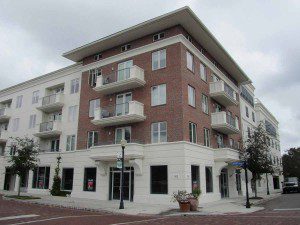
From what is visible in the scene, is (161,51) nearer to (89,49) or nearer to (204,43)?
(204,43)

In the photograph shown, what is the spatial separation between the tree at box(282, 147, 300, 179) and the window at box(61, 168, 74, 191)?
5493 cm

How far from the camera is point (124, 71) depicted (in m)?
26.8

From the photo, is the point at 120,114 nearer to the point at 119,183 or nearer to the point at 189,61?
the point at 119,183

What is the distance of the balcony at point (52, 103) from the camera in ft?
111

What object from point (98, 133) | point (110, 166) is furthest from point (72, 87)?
point (110, 166)

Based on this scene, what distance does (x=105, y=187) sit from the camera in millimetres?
26594

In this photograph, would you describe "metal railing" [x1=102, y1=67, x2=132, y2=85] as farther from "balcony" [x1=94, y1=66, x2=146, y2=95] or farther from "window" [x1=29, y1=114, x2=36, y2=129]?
"window" [x1=29, y1=114, x2=36, y2=129]

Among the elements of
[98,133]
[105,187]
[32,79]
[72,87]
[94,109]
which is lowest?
[105,187]

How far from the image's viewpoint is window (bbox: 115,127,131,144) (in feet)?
86.3

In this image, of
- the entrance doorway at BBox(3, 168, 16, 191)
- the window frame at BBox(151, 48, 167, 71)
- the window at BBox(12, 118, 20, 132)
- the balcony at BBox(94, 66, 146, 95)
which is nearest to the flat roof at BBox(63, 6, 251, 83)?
the window frame at BBox(151, 48, 167, 71)

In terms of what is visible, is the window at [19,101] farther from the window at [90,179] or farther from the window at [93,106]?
the window at [90,179]

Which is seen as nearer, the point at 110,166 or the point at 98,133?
the point at 110,166

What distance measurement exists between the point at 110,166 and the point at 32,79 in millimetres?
18441

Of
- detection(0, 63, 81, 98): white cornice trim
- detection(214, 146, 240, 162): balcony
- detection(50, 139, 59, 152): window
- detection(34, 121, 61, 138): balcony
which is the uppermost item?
detection(0, 63, 81, 98): white cornice trim
